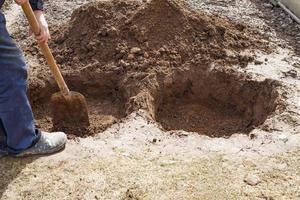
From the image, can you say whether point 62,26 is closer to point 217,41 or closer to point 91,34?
point 91,34

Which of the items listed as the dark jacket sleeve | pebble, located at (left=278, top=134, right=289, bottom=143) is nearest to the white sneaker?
the dark jacket sleeve

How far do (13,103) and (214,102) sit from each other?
2.17 meters

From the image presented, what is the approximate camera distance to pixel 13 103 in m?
3.24

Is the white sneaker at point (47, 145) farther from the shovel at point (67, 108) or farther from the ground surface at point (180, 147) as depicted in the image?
the shovel at point (67, 108)

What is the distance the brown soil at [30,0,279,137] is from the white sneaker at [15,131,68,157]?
18.2 inches

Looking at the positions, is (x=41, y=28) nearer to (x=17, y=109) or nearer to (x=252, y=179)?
(x=17, y=109)

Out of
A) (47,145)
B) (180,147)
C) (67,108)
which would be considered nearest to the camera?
(47,145)

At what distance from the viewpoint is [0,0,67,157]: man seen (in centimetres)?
309

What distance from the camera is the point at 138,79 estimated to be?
4.52 meters

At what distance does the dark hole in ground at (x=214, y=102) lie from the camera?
433cm

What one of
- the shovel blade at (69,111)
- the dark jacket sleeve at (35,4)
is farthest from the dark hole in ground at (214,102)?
the dark jacket sleeve at (35,4)

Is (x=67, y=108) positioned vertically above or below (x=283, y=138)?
below

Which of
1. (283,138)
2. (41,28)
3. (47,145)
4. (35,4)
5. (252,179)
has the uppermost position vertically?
(35,4)

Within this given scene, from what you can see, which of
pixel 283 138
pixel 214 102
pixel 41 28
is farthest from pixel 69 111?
pixel 283 138
